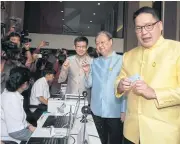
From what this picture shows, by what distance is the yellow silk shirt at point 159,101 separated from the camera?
1.16m

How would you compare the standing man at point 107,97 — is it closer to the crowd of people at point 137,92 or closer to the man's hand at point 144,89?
the crowd of people at point 137,92

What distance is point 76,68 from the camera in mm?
2463

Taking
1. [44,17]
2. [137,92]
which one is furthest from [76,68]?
[44,17]

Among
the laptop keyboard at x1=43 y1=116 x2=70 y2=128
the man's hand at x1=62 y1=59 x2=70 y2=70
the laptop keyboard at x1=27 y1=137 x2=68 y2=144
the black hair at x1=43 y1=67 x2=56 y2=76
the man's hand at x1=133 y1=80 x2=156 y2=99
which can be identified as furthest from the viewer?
the black hair at x1=43 y1=67 x2=56 y2=76

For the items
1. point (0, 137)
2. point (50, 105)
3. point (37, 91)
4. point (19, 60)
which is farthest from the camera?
point (37, 91)

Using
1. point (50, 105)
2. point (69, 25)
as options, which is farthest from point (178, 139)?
point (69, 25)

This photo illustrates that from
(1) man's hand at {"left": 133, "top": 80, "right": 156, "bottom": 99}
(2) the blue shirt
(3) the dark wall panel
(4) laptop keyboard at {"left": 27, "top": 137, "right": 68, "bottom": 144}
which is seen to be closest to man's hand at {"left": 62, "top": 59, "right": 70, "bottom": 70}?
(2) the blue shirt

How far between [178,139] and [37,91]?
255 cm

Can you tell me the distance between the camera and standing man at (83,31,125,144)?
192 cm

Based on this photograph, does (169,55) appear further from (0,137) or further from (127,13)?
(127,13)

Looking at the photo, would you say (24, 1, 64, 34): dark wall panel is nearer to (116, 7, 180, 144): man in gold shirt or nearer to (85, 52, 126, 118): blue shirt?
(85, 52, 126, 118): blue shirt

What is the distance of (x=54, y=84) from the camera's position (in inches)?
183

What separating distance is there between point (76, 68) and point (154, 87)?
1.36 meters

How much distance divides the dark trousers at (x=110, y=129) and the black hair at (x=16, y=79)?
25.6 inches
